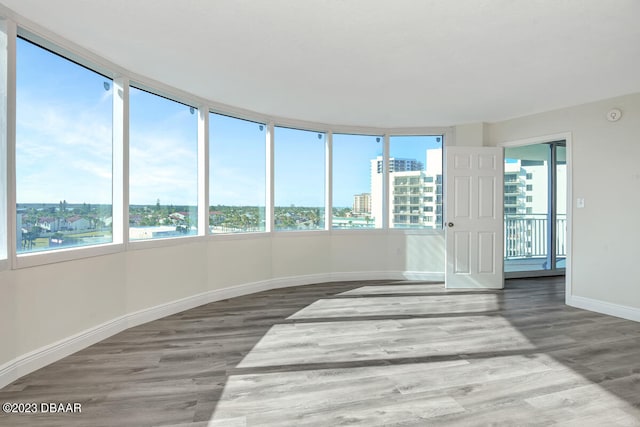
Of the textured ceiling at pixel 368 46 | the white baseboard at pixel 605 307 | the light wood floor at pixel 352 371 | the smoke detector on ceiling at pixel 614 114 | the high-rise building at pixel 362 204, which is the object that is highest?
the textured ceiling at pixel 368 46

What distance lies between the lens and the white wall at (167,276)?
104 inches

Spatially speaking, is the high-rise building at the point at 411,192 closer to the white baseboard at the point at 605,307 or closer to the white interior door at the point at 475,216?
the white interior door at the point at 475,216

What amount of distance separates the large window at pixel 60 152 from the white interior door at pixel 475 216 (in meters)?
4.44

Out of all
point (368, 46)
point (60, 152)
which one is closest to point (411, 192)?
point (368, 46)

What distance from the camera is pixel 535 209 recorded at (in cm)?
665

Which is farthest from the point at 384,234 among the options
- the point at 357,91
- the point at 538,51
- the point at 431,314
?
the point at 538,51

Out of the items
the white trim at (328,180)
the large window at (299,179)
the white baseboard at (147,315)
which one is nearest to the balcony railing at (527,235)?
the white baseboard at (147,315)

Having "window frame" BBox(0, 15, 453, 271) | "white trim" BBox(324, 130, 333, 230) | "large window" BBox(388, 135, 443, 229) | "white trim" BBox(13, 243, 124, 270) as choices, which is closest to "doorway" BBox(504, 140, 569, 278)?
"large window" BBox(388, 135, 443, 229)

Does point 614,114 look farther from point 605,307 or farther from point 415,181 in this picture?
point 415,181

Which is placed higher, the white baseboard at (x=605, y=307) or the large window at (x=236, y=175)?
the large window at (x=236, y=175)

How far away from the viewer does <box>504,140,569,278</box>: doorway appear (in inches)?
256

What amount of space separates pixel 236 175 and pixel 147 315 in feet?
6.82

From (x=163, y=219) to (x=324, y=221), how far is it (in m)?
2.60

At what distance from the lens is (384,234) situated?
622cm
